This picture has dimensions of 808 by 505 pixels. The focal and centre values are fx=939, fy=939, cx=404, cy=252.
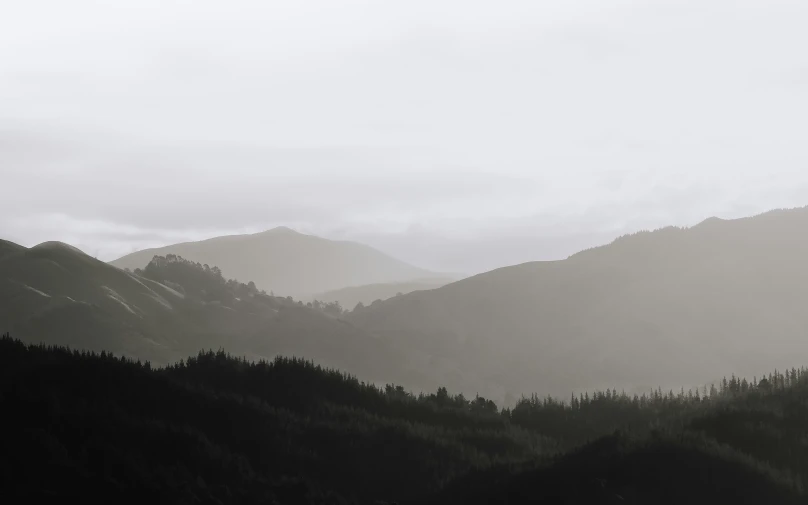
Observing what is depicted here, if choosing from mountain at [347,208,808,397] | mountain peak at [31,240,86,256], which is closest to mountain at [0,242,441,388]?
mountain peak at [31,240,86,256]

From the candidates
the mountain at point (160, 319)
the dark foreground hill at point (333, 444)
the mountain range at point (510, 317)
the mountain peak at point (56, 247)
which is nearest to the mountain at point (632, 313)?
the mountain range at point (510, 317)

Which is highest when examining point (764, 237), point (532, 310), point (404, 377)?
point (764, 237)

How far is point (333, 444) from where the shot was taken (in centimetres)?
2642

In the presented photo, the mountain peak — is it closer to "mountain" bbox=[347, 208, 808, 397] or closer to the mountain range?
the mountain range

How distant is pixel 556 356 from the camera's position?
119 meters

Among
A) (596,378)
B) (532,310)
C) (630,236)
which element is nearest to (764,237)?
(630,236)

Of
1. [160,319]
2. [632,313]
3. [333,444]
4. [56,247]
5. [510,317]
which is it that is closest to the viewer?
[333,444]

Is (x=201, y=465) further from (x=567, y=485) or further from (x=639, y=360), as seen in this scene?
(x=639, y=360)

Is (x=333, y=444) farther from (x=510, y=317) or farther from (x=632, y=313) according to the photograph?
(x=632, y=313)

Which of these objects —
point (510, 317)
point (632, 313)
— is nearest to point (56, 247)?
point (510, 317)

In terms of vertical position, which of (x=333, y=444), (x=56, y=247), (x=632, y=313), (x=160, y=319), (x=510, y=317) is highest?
(x=56, y=247)

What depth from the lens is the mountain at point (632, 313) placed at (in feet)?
374

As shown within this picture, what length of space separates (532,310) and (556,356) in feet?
56.4

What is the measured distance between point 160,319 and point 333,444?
8960cm
